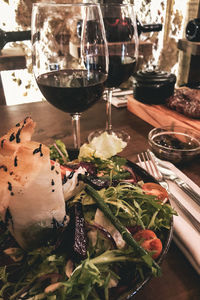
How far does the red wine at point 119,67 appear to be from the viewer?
0.94m

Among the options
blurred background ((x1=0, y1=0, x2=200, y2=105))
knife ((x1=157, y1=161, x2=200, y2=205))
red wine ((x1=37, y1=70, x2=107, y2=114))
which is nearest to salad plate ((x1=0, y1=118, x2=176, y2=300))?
knife ((x1=157, y1=161, x2=200, y2=205))

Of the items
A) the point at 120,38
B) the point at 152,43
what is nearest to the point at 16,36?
the point at 120,38

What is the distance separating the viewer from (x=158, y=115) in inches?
46.1

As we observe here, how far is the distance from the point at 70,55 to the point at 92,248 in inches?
19.7

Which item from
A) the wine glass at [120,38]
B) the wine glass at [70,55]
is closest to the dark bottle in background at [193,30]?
the wine glass at [120,38]

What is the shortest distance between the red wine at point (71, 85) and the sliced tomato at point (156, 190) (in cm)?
31

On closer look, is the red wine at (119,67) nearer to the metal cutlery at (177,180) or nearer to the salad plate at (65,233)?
the metal cutlery at (177,180)

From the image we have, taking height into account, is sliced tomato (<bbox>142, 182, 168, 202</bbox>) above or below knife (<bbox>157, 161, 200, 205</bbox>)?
above

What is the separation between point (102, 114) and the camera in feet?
4.15

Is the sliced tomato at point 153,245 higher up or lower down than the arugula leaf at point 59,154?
lower down

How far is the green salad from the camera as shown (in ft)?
1.28

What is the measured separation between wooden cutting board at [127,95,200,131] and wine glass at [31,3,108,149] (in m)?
0.49

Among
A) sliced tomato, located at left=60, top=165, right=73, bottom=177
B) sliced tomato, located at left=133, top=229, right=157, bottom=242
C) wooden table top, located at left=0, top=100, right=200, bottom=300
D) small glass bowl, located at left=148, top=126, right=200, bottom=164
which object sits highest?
sliced tomato, located at left=60, top=165, right=73, bottom=177

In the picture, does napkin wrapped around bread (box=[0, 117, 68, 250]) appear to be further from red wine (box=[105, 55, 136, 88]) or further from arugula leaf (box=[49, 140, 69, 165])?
red wine (box=[105, 55, 136, 88])
